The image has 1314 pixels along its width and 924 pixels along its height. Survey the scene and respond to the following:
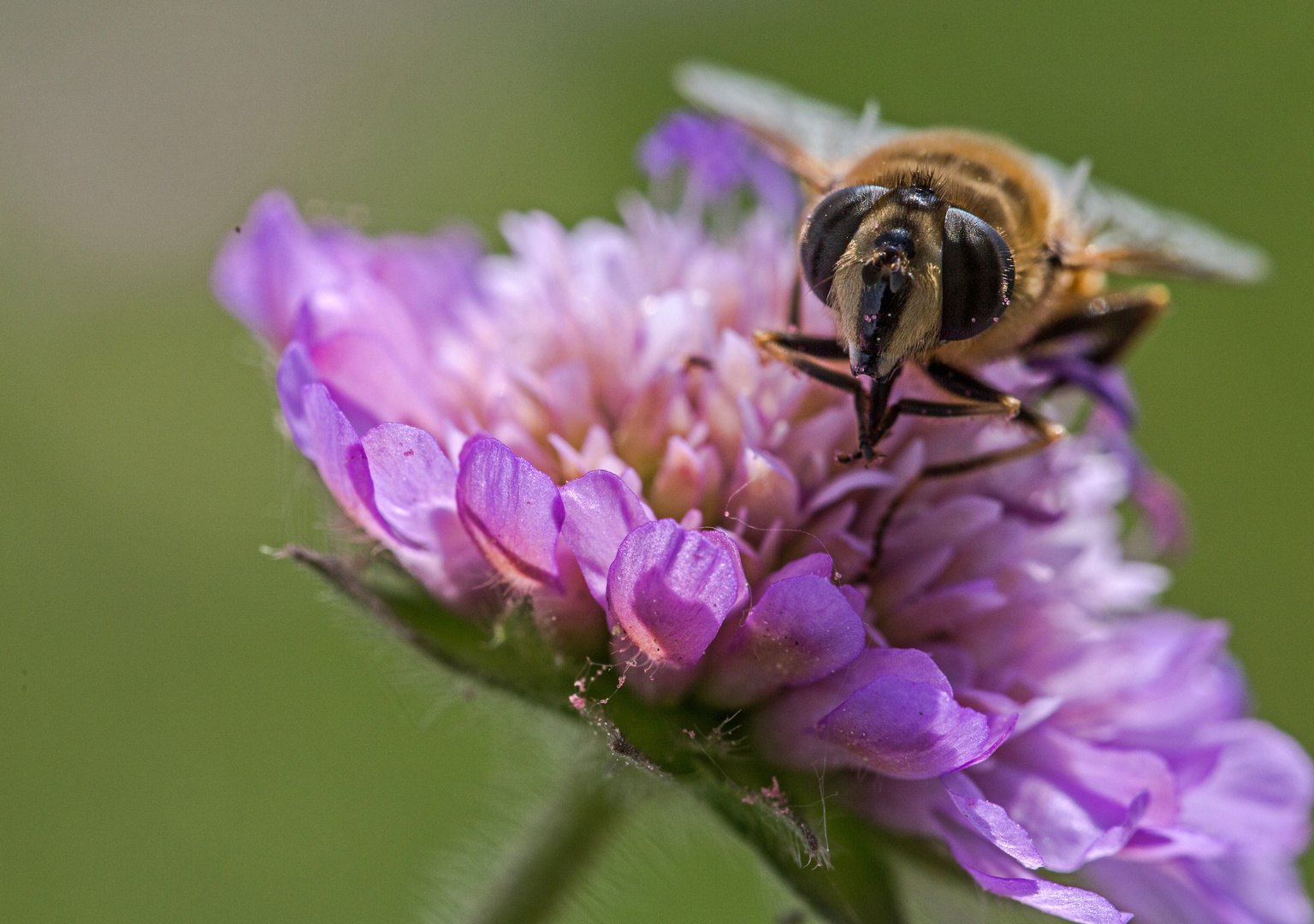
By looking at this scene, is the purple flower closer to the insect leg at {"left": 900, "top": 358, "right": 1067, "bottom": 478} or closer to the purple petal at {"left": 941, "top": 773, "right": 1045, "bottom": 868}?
the insect leg at {"left": 900, "top": 358, "right": 1067, "bottom": 478}

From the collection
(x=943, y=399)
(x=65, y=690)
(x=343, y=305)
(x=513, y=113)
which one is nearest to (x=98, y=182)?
(x=513, y=113)

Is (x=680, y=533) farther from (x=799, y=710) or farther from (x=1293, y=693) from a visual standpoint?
(x=1293, y=693)

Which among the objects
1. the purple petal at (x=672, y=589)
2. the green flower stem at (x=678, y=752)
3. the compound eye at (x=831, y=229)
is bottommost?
the green flower stem at (x=678, y=752)

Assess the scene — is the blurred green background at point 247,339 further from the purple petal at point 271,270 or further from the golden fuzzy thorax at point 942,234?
the golden fuzzy thorax at point 942,234

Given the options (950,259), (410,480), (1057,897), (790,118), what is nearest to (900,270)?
(950,259)

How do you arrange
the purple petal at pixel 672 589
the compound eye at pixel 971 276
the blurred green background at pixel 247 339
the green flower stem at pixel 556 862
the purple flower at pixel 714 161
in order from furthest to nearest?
the blurred green background at pixel 247 339
the purple flower at pixel 714 161
the green flower stem at pixel 556 862
the compound eye at pixel 971 276
the purple petal at pixel 672 589

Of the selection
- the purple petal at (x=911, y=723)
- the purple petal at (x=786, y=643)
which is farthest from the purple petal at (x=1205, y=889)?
the purple petal at (x=786, y=643)
